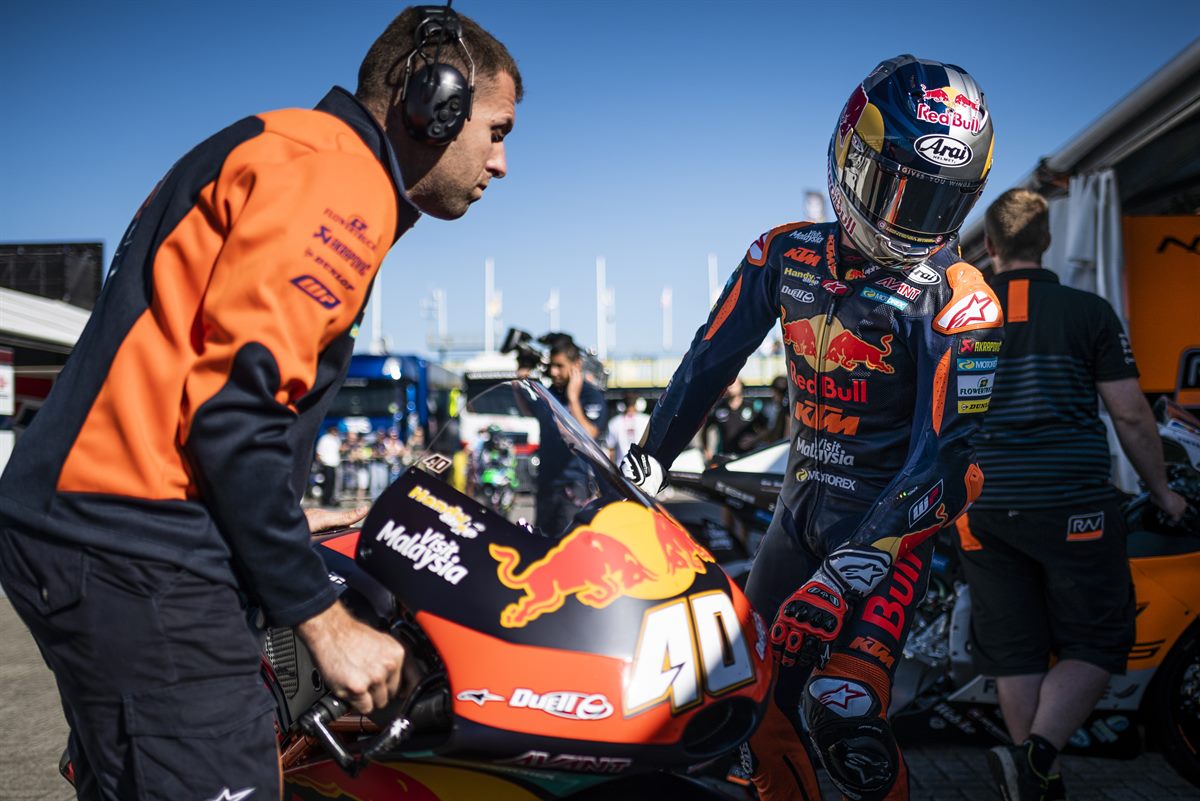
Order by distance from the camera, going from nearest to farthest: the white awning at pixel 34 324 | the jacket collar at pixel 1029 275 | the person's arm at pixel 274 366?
the person's arm at pixel 274 366, the jacket collar at pixel 1029 275, the white awning at pixel 34 324

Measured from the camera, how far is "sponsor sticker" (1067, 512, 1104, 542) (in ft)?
10.4

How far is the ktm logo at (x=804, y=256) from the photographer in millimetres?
2396

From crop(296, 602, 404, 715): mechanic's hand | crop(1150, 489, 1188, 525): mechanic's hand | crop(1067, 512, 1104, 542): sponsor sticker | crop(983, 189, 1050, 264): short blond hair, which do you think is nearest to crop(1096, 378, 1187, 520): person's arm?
crop(1150, 489, 1188, 525): mechanic's hand

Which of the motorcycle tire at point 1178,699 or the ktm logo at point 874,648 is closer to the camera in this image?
the ktm logo at point 874,648

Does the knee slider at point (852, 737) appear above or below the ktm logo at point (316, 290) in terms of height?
below

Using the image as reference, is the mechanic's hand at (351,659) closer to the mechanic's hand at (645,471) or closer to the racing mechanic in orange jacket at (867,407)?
the racing mechanic in orange jacket at (867,407)

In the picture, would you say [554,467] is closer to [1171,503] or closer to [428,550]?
[428,550]

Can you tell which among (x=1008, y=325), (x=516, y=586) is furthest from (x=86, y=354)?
(x=1008, y=325)

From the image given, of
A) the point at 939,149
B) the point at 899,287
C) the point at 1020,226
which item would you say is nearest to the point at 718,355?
the point at 899,287

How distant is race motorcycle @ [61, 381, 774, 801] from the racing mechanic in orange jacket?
0.50m

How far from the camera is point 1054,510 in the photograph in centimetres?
318

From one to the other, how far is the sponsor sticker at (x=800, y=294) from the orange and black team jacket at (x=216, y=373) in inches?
53.0

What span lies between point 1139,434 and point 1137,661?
0.95 metres

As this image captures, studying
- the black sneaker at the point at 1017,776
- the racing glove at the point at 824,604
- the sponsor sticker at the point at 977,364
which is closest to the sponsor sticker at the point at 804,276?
the sponsor sticker at the point at 977,364
